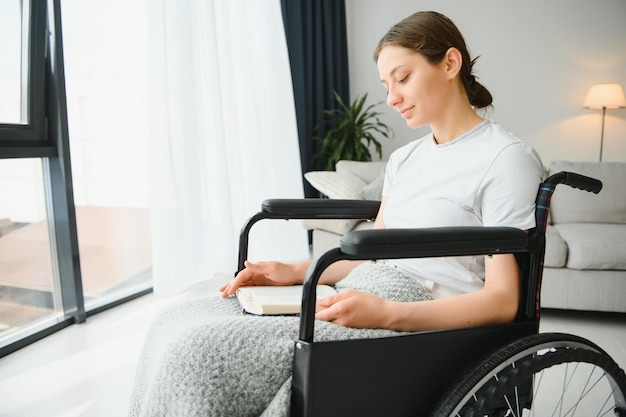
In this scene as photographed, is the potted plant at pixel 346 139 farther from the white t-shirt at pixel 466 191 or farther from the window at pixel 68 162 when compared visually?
the white t-shirt at pixel 466 191

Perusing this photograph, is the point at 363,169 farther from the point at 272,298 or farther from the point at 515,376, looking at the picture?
the point at 515,376

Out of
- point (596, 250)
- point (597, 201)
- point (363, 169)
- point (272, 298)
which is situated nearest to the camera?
point (272, 298)

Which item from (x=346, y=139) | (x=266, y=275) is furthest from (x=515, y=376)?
(x=346, y=139)

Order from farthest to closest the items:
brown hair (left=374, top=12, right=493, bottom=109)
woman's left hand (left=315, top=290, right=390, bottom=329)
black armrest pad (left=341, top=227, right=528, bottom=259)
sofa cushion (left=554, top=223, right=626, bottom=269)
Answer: sofa cushion (left=554, top=223, right=626, bottom=269) → brown hair (left=374, top=12, right=493, bottom=109) → woman's left hand (left=315, top=290, right=390, bottom=329) → black armrest pad (left=341, top=227, right=528, bottom=259)

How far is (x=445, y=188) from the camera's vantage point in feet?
3.45

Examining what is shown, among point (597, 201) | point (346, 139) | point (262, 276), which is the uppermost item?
point (346, 139)

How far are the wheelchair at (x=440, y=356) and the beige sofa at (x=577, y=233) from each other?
1460 mm

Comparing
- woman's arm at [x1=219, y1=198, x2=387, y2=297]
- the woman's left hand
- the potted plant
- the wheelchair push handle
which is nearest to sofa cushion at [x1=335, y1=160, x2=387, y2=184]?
the potted plant

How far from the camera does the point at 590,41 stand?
394cm

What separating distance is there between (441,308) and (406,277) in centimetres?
13

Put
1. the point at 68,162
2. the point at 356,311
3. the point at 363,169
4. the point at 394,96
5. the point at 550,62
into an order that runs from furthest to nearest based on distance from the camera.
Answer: the point at 550,62, the point at 363,169, the point at 68,162, the point at 394,96, the point at 356,311

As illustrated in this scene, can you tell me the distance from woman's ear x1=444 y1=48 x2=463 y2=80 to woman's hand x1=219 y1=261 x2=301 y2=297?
0.51m

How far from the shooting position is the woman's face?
3.44ft

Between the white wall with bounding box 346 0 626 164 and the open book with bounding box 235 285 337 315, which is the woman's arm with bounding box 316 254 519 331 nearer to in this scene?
the open book with bounding box 235 285 337 315
